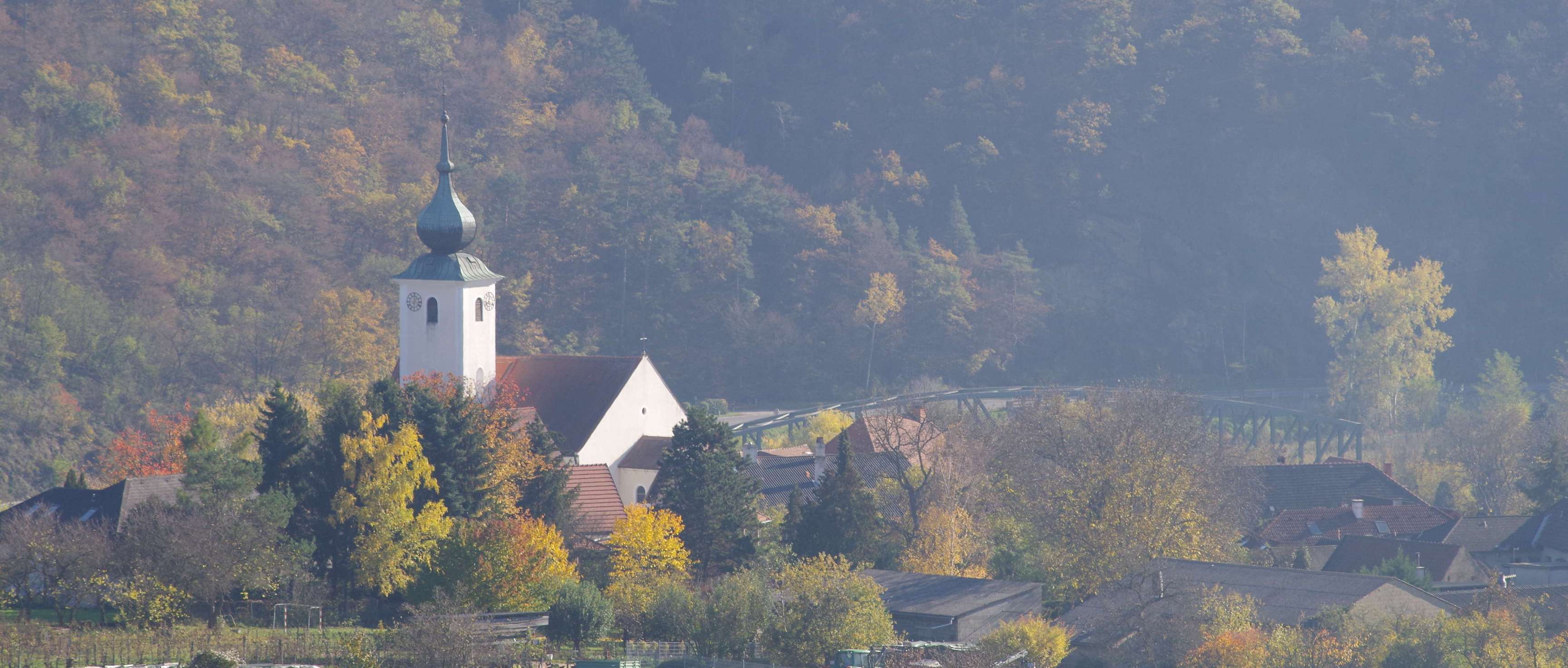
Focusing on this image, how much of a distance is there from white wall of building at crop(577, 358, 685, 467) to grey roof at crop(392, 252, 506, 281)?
4.82 meters

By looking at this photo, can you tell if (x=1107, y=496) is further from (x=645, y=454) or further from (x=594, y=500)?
(x=645, y=454)

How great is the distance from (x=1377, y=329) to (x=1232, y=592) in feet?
172

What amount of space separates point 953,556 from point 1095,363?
59137 millimetres


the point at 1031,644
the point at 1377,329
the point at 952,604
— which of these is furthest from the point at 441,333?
the point at 1377,329

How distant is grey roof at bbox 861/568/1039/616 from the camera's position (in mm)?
44406

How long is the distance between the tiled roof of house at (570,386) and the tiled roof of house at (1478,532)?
23.8 m

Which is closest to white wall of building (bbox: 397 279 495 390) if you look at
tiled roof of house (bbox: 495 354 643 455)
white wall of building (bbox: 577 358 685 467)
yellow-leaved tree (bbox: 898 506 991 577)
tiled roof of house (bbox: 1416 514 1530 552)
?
tiled roof of house (bbox: 495 354 643 455)

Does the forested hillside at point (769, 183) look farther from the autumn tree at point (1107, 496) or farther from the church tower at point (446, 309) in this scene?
the autumn tree at point (1107, 496)

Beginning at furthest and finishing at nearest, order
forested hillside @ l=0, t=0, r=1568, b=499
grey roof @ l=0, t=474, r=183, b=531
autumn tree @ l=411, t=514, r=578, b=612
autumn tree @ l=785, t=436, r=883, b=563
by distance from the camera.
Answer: forested hillside @ l=0, t=0, r=1568, b=499 → autumn tree @ l=785, t=436, r=883, b=563 → grey roof @ l=0, t=474, r=183, b=531 → autumn tree @ l=411, t=514, r=578, b=612

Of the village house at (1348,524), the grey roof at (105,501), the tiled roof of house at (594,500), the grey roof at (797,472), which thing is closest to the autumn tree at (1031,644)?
the tiled roof of house at (594,500)

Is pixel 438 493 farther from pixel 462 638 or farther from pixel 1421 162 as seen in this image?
pixel 1421 162

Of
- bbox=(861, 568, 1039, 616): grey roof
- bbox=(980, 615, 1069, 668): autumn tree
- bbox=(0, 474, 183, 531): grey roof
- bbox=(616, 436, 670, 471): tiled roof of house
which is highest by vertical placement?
bbox=(616, 436, 670, 471): tiled roof of house

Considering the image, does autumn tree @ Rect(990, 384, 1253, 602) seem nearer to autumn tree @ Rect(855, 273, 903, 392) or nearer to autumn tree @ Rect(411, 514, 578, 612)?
autumn tree @ Rect(411, 514, 578, 612)

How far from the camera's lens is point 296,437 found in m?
45.3
